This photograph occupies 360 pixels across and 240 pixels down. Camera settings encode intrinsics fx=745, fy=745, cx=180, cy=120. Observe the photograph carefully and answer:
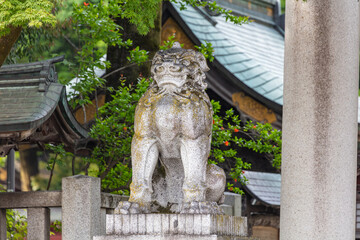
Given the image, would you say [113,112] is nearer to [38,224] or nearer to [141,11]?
[141,11]

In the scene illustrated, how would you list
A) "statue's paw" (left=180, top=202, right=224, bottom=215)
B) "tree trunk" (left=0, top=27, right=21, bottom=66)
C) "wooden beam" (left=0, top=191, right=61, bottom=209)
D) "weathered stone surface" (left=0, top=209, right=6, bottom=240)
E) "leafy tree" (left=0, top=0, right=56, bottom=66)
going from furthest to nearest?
"weathered stone surface" (left=0, top=209, right=6, bottom=240)
"wooden beam" (left=0, top=191, right=61, bottom=209)
"tree trunk" (left=0, top=27, right=21, bottom=66)
"statue's paw" (left=180, top=202, right=224, bottom=215)
"leafy tree" (left=0, top=0, right=56, bottom=66)

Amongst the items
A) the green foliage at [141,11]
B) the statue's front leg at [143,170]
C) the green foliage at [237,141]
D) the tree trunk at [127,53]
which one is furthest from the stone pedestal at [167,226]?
the tree trunk at [127,53]

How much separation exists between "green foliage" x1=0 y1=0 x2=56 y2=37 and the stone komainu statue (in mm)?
975

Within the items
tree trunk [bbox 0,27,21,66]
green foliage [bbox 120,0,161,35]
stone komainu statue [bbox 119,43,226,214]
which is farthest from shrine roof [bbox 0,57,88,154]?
stone komainu statue [bbox 119,43,226,214]

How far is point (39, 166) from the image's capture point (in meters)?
25.1

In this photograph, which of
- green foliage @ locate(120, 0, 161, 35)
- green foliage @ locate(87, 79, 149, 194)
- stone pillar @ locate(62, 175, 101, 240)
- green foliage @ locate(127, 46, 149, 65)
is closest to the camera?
stone pillar @ locate(62, 175, 101, 240)

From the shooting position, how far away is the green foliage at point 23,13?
5551 mm

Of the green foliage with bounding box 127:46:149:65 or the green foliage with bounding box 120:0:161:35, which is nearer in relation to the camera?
the green foliage with bounding box 120:0:161:35

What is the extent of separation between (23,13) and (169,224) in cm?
194

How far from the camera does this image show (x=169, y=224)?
18.7 ft

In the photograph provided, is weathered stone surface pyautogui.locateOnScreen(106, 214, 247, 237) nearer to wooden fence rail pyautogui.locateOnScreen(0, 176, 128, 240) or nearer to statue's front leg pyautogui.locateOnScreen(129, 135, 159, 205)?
statue's front leg pyautogui.locateOnScreen(129, 135, 159, 205)

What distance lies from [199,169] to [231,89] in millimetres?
5856

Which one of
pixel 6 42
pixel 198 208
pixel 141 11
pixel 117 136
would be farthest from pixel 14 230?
pixel 198 208

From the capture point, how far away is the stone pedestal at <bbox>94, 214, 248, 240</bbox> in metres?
5.61
